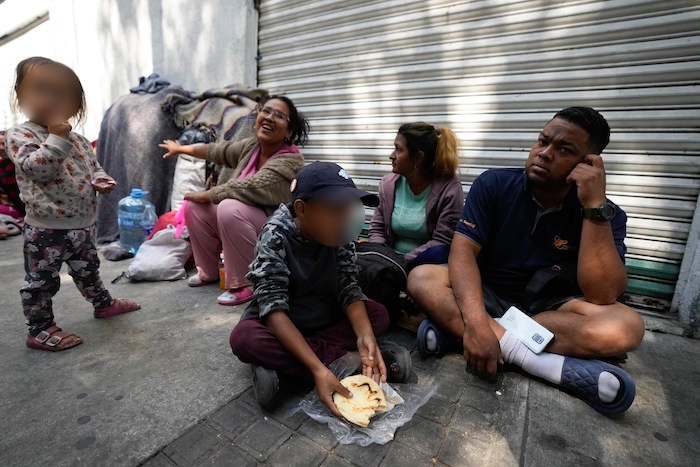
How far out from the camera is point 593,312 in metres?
1.75

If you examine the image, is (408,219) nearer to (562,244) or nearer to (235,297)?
(562,244)

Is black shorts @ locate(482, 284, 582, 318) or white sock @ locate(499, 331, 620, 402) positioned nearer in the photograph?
white sock @ locate(499, 331, 620, 402)

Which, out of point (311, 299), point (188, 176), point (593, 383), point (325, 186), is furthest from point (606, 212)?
point (188, 176)

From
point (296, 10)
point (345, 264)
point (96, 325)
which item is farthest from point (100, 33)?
point (345, 264)

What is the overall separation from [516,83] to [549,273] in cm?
Answer: 172

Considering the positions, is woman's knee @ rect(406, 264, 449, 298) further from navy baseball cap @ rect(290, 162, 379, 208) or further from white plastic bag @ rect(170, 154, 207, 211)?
white plastic bag @ rect(170, 154, 207, 211)

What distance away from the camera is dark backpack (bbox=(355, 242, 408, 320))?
2.21 metres

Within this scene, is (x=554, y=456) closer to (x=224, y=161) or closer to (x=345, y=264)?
(x=345, y=264)

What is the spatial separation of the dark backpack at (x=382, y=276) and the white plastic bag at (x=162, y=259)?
1.71m

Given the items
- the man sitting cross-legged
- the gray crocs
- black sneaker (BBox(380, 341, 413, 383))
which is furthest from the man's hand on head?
black sneaker (BBox(380, 341, 413, 383))

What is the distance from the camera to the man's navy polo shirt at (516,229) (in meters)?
1.92

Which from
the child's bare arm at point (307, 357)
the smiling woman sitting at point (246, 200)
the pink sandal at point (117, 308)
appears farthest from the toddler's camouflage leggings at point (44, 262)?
the child's bare arm at point (307, 357)

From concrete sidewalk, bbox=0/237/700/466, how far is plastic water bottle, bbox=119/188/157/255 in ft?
5.66

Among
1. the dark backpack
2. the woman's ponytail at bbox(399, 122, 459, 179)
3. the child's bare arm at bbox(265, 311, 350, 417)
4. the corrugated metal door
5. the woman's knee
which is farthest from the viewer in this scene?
the woman's ponytail at bbox(399, 122, 459, 179)
